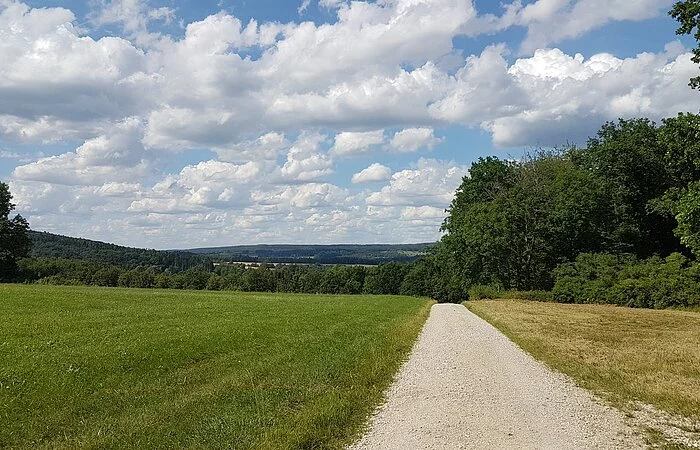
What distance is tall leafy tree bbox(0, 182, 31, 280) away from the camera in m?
76.6

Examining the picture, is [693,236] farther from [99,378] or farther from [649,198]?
[649,198]

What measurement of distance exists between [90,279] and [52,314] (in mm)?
79218

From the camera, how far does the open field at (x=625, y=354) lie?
11.3 meters

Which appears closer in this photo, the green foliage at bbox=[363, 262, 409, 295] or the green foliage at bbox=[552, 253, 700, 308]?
the green foliage at bbox=[552, 253, 700, 308]

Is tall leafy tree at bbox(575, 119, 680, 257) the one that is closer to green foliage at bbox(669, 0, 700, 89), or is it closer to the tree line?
green foliage at bbox(669, 0, 700, 89)

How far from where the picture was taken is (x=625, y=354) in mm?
16812

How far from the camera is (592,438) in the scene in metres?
8.30

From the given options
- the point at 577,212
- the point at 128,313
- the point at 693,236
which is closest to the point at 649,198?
the point at 577,212

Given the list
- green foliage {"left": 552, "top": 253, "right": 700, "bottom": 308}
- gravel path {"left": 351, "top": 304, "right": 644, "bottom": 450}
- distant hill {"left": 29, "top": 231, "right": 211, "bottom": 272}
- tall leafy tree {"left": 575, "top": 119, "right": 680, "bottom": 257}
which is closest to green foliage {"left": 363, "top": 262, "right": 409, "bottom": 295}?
tall leafy tree {"left": 575, "top": 119, "right": 680, "bottom": 257}

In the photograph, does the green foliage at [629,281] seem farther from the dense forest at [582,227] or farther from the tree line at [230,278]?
the tree line at [230,278]

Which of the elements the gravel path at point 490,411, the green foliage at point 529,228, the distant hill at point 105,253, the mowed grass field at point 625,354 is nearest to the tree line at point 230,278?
the distant hill at point 105,253

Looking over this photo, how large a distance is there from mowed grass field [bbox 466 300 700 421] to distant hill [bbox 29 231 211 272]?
136 metres

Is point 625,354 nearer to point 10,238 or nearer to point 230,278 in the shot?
point 10,238

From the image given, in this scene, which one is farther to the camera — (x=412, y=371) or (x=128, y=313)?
(x=128, y=313)
